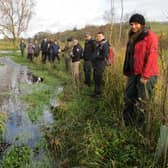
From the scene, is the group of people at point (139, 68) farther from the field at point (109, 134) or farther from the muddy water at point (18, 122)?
the muddy water at point (18, 122)

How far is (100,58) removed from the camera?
9656 mm

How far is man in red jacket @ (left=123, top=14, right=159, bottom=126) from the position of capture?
19.0ft

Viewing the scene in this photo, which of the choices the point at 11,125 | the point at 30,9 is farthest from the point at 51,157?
the point at 30,9

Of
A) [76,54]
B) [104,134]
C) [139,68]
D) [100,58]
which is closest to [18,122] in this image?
[104,134]

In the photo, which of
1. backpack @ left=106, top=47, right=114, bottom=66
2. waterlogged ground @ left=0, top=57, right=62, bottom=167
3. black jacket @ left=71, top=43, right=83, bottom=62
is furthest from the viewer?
black jacket @ left=71, top=43, right=83, bottom=62

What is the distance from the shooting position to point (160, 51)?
4.79 metres

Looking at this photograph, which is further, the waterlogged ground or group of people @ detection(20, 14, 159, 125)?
A: the waterlogged ground

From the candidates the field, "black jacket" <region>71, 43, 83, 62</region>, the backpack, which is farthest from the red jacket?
"black jacket" <region>71, 43, 83, 62</region>

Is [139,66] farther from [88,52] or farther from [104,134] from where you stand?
[88,52]

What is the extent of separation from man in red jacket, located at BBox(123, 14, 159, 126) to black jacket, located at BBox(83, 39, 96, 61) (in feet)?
15.8

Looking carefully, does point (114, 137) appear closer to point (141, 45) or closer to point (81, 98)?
point (141, 45)

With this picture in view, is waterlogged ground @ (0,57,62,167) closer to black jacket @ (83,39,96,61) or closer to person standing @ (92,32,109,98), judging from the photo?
person standing @ (92,32,109,98)

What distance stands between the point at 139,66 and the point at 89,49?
5.47m

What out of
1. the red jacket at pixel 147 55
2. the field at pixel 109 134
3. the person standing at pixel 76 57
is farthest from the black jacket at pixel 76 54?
the red jacket at pixel 147 55
